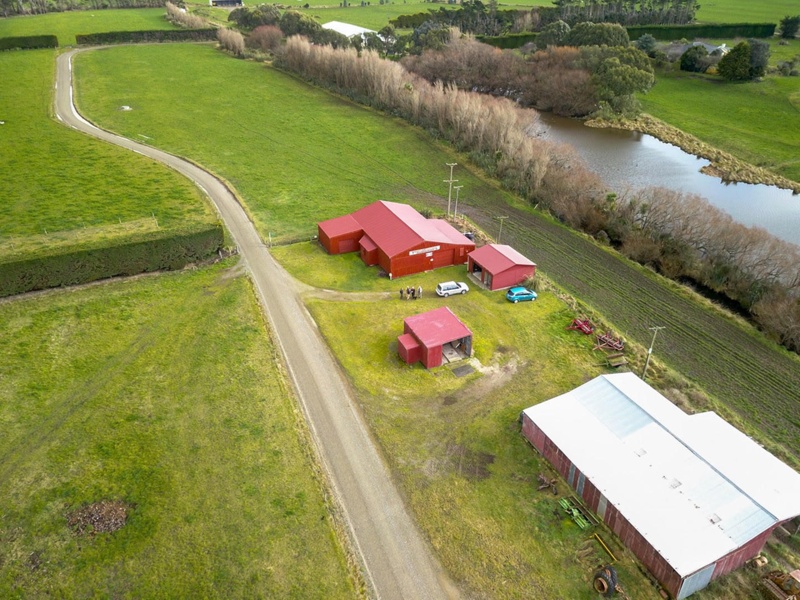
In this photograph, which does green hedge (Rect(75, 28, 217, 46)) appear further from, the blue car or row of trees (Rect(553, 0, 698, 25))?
the blue car

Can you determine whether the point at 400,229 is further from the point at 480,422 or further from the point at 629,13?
the point at 629,13

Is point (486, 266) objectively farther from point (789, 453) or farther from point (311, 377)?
point (789, 453)

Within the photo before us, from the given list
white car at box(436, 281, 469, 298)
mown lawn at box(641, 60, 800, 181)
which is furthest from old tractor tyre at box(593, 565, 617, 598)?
mown lawn at box(641, 60, 800, 181)

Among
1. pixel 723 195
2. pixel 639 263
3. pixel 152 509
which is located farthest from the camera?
pixel 723 195

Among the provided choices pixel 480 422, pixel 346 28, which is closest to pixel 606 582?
pixel 480 422

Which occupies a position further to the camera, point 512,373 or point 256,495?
point 512,373

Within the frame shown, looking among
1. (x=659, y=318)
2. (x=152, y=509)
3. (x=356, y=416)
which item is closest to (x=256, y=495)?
(x=152, y=509)

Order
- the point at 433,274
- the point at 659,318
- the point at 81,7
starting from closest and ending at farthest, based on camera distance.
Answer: the point at 659,318 → the point at 433,274 → the point at 81,7
